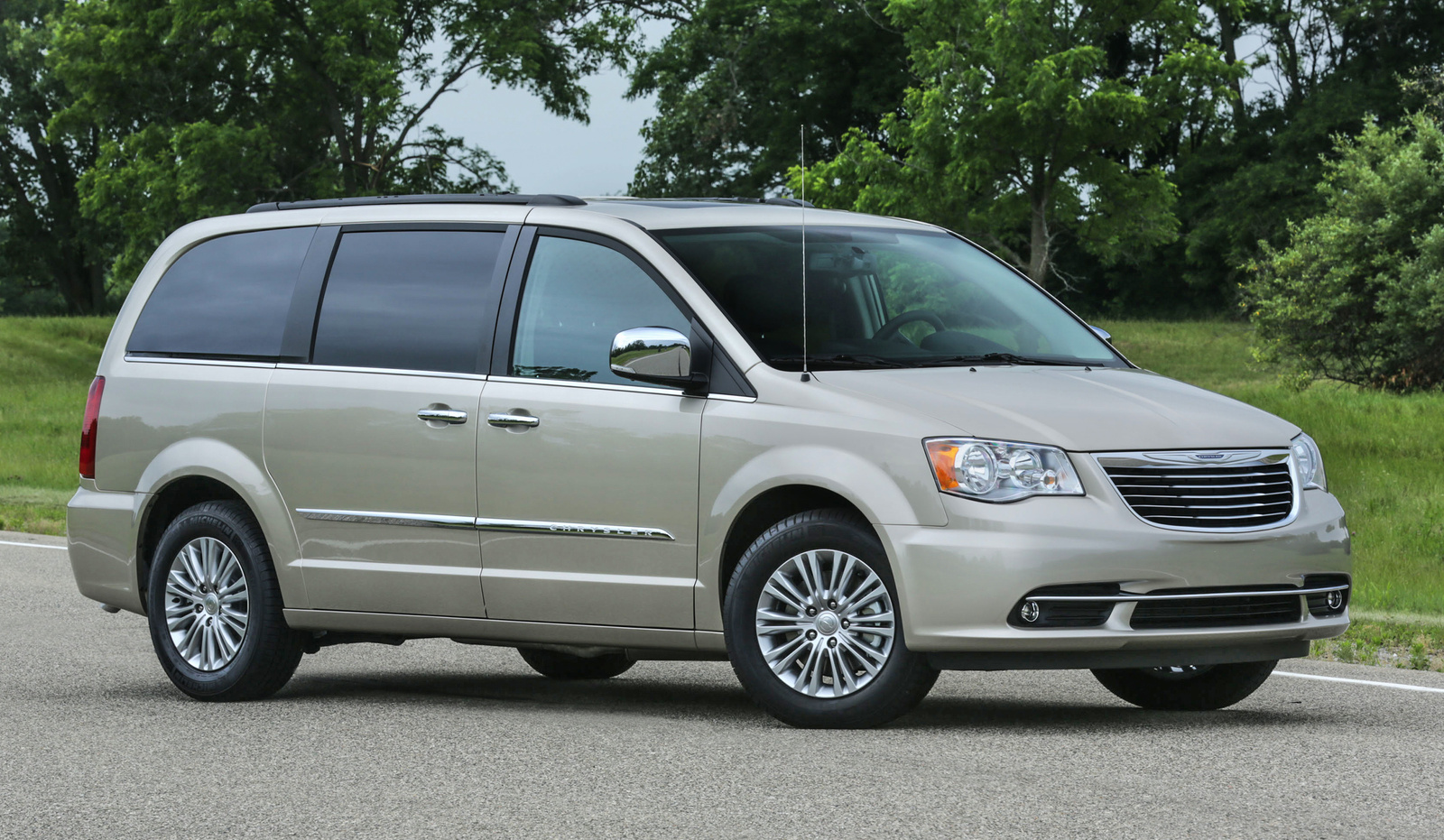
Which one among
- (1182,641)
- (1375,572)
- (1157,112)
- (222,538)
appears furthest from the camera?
(1157,112)

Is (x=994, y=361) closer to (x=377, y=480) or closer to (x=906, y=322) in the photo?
(x=906, y=322)

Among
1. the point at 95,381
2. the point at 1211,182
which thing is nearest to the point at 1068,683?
the point at 95,381

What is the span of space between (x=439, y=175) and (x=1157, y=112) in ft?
58.3

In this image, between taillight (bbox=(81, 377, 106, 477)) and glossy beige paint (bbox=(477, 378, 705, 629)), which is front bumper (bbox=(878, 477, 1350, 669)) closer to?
glossy beige paint (bbox=(477, 378, 705, 629))

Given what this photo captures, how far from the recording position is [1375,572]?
14.0 metres

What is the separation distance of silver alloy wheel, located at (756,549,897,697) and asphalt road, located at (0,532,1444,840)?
24 centimetres

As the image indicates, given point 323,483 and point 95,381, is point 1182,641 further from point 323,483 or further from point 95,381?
point 95,381

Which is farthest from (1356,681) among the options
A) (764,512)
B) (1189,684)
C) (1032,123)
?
(1032,123)

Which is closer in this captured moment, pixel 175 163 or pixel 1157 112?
pixel 1157 112

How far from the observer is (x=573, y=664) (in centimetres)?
914

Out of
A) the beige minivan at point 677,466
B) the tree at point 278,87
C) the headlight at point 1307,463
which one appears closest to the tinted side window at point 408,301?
the beige minivan at point 677,466

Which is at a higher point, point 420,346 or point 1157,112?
point 1157,112

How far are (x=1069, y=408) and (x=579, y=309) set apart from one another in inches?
81.4

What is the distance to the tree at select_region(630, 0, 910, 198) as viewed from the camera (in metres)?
50.9
